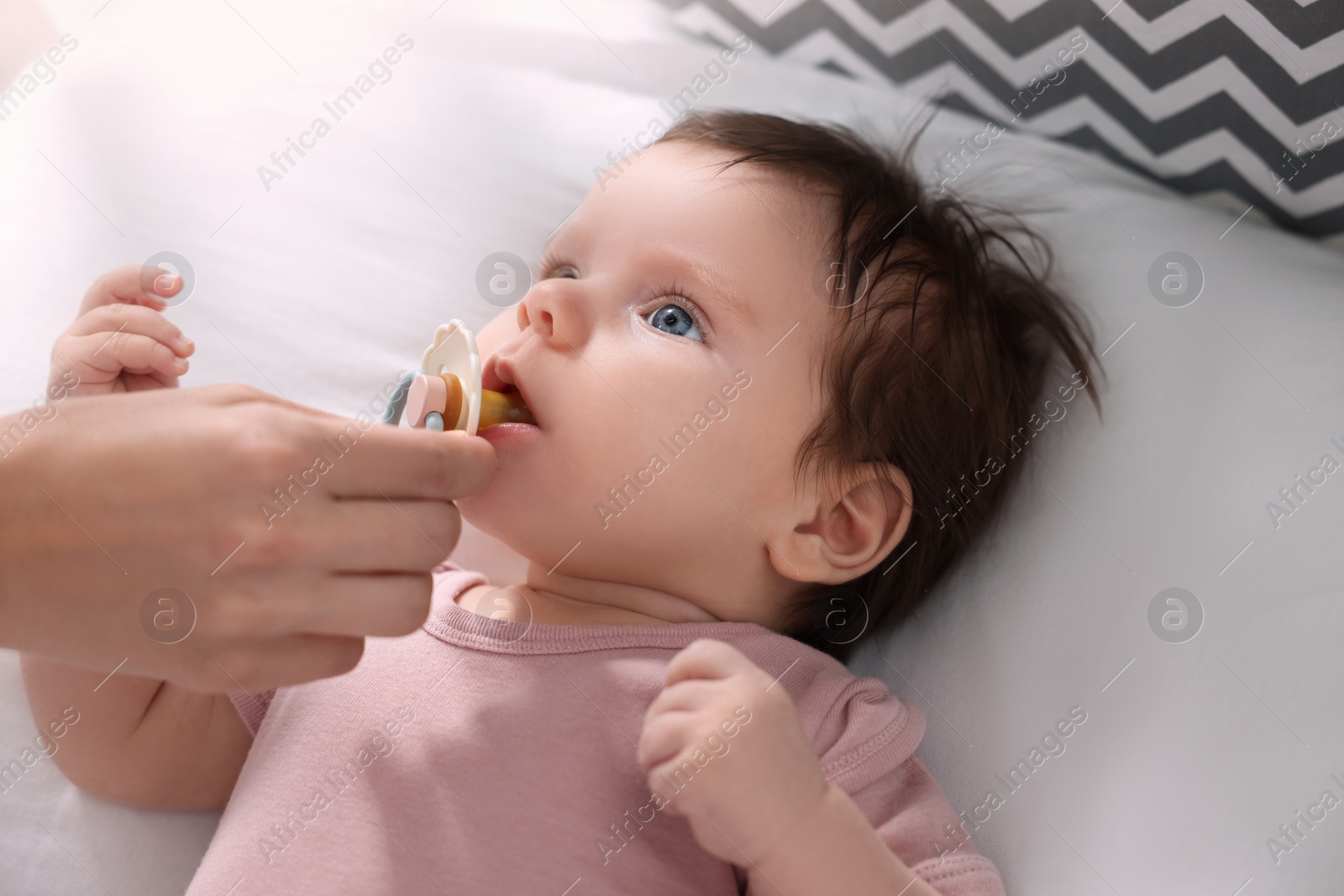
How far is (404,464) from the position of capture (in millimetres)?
817

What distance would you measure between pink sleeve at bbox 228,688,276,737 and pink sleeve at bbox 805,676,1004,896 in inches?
24.8

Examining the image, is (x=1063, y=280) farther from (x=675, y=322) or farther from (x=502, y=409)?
(x=502, y=409)

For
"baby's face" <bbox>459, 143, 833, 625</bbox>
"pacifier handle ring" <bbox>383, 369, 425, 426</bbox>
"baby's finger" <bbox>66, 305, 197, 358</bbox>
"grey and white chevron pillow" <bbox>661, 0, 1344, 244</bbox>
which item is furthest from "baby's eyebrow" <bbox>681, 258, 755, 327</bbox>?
"grey and white chevron pillow" <bbox>661, 0, 1344, 244</bbox>

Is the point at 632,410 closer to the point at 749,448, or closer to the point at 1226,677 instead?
the point at 749,448

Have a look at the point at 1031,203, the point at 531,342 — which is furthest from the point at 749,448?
the point at 1031,203

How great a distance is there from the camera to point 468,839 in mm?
1018

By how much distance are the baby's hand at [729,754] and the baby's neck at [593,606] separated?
0.27 metres

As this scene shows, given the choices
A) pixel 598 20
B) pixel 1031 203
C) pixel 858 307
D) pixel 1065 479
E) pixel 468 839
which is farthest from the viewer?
pixel 598 20

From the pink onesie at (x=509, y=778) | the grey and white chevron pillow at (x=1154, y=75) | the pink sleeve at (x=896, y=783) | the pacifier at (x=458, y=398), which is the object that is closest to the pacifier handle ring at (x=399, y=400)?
the pacifier at (x=458, y=398)

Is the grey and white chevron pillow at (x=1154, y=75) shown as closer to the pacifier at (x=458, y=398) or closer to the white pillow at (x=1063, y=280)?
the white pillow at (x=1063, y=280)

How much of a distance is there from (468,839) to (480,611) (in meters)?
0.27

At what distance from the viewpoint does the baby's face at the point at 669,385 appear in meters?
1.05

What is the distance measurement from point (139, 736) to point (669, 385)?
0.70 meters

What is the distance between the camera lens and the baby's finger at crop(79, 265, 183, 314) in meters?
1.23
